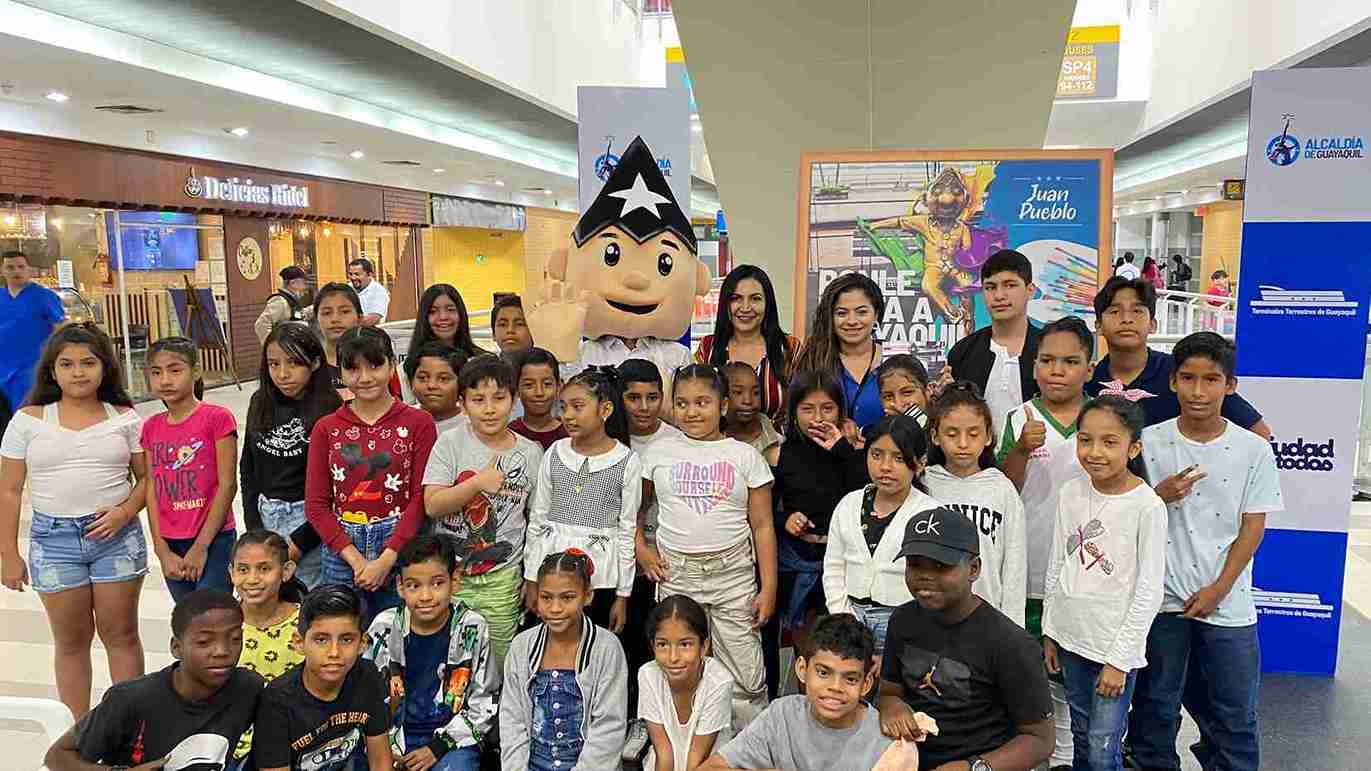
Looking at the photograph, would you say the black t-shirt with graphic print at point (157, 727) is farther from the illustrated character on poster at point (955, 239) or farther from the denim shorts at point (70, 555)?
the illustrated character on poster at point (955, 239)

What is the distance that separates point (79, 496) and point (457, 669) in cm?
133

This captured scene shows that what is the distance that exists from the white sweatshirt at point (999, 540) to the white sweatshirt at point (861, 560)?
0.11 meters

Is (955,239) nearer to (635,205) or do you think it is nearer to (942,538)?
(635,205)

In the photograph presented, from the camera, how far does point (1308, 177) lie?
3.44 meters

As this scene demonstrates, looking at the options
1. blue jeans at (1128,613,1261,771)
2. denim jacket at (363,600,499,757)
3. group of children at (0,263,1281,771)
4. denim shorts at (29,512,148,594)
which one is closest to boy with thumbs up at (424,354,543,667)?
group of children at (0,263,1281,771)

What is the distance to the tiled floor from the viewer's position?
3137 mm

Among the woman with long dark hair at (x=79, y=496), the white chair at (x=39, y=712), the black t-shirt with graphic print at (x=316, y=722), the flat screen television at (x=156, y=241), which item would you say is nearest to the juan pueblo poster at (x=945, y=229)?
the black t-shirt with graphic print at (x=316, y=722)

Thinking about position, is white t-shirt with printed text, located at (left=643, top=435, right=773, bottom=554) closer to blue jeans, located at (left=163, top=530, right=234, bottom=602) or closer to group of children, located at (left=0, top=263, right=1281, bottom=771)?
group of children, located at (left=0, top=263, right=1281, bottom=771)

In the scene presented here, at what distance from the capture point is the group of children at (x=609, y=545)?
7.64 ft

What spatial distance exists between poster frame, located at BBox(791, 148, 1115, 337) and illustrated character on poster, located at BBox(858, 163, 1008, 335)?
7 cm

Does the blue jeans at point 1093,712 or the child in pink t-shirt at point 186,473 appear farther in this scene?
the child in pink t-shirt at point 186,473

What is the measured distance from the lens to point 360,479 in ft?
9.62

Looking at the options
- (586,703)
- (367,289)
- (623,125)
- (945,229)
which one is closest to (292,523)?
(586,703)

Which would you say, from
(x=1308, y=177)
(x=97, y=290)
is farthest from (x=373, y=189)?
(x=1308, y=177)
